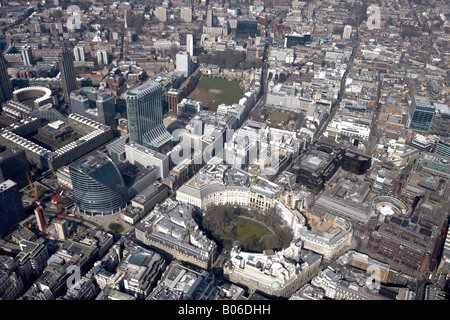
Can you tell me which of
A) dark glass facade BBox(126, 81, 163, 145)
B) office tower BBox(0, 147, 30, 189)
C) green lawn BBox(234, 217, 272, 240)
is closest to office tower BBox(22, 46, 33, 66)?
office tower BBox(0, 147, 30, 189)

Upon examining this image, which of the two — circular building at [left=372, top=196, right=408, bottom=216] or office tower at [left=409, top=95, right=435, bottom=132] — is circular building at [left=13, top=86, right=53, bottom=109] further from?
office tower at [left=409, top=95, right=435, bottom=132]

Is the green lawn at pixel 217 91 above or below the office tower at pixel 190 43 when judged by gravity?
below

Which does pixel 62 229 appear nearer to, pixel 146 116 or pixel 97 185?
pixel 97 185

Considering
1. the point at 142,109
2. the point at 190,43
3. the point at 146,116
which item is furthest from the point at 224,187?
the point at 190,43

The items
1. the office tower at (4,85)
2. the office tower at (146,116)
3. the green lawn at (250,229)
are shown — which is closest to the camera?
the green lawn at (250,229)

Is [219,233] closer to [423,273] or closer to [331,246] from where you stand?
[331,246]

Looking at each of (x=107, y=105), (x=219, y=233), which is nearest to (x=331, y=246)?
(x=219, y=233)

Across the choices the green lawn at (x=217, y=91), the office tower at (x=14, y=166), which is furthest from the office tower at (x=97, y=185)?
the green lawn at (x=217, y=91)

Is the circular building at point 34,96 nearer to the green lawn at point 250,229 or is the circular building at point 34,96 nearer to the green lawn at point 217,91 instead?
the green lawn at point 217,91
